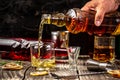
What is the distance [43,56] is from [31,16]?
120 centimetres

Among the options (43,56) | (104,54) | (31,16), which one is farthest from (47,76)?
(31,16)

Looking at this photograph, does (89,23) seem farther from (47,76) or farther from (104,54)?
(47,76)

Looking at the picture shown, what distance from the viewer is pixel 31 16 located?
282 cm

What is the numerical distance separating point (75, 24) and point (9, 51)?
20.3 inches

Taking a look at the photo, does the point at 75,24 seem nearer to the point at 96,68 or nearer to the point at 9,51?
the point at 96,68

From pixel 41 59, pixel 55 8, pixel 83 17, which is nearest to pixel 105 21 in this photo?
pixel 83 17

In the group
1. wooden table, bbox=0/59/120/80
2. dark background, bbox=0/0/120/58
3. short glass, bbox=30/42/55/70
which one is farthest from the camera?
dark background, bbox=0/0/120/58

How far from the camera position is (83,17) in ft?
5.70

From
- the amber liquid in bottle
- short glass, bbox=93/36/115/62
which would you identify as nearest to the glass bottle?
the amber liquid in bottle

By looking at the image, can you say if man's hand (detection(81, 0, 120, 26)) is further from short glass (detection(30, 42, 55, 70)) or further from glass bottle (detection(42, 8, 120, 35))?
short glass (detection(30, 42, 55, 70))

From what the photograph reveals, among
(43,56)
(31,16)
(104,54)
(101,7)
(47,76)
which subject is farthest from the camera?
(31,16)

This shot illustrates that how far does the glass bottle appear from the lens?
1694mm

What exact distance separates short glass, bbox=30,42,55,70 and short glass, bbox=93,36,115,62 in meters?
0.35

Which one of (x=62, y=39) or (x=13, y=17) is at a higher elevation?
(x=13, y=17)
